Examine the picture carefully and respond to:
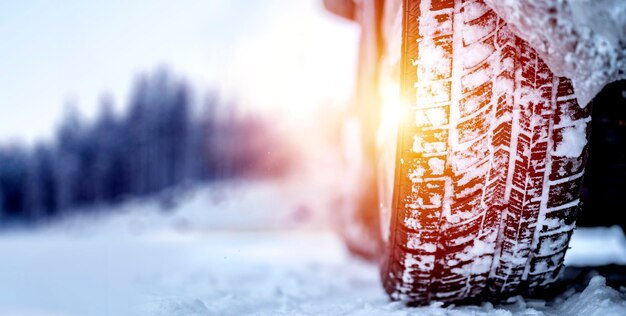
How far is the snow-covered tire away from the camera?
0.96m

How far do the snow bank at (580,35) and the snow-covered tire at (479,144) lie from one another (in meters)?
0.09

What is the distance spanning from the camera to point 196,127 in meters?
39.9

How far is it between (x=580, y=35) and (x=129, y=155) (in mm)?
40534

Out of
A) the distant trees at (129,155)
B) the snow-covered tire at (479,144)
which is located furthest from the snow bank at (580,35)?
the distant trees at (129,155)

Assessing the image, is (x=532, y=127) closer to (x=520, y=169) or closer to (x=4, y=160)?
(x=520, y=169)

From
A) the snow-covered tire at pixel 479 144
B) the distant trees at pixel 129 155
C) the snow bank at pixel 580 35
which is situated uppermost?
the snow bank at pixel 580 35

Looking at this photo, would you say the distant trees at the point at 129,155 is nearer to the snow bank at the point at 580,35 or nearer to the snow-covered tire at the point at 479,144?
the snow-covered tire at the point at 479,144

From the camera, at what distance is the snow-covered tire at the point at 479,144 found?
3.16ft

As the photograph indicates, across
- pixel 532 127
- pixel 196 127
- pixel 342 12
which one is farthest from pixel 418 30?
pixel 196 127

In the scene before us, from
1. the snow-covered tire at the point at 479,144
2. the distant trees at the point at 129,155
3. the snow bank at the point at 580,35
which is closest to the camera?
the snow bank at the point at 580,35

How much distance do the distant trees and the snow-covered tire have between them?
33.3 metres

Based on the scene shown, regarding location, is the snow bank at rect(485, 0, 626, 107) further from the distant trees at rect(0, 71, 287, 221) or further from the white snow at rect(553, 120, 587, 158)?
the distant trees at rect(0, 71, 287, 221)

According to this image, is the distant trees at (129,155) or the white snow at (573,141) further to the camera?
the distant trees at (129,155)

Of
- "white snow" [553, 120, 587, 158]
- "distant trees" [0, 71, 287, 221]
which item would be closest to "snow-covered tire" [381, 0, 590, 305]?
"white snow" [553, 120, 587, 158]
